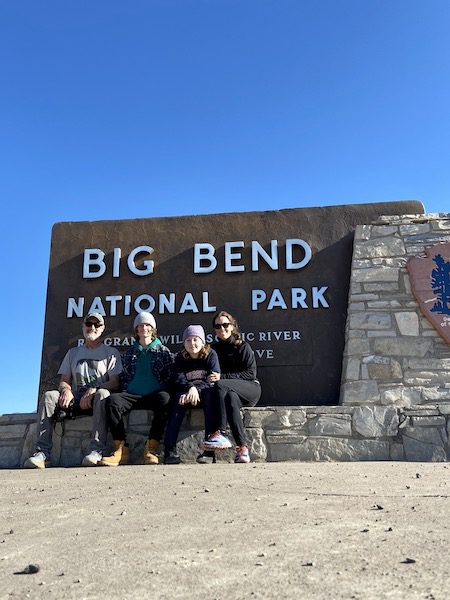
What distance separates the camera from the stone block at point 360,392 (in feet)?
17.3

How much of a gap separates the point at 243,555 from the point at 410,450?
10.7ft

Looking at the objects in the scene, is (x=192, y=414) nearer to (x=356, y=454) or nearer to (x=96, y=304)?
(x=356, y=454)

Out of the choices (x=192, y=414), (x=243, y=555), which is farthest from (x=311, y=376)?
(x=243, y=555)

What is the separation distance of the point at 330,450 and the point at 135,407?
1680 millimetres

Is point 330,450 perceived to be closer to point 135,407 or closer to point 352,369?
point 352,369

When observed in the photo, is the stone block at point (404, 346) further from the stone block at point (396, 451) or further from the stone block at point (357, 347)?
the stone block at point (396, 451)

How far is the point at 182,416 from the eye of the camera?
4.45 meters

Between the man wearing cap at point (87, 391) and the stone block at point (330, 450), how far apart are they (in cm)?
146

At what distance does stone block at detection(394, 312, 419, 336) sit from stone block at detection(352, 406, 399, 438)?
994 millimetres

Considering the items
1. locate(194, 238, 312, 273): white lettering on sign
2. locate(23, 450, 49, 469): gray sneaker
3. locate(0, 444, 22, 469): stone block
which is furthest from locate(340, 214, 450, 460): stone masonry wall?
locate(0, 444, 22, 469): stone block

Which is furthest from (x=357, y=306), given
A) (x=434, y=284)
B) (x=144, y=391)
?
(x=144, y=391)

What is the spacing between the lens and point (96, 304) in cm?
621

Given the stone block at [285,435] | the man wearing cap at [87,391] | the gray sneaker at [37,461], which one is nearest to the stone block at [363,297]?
the stone block at [285,435]

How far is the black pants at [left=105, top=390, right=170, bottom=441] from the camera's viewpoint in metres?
4.46
